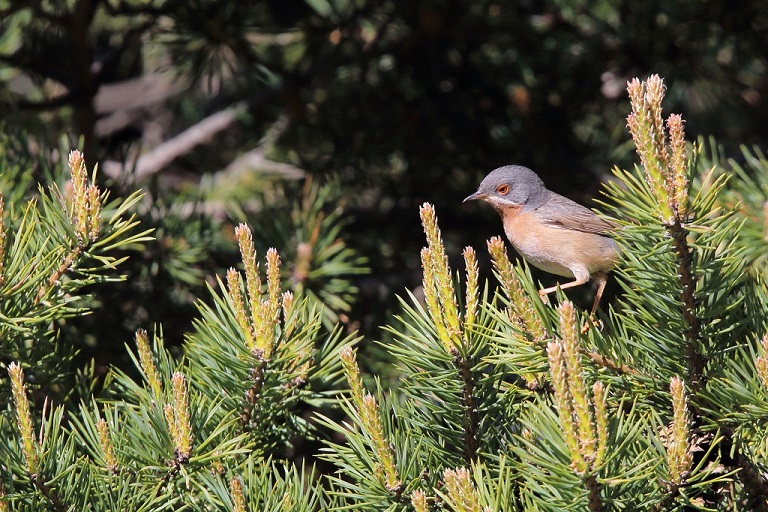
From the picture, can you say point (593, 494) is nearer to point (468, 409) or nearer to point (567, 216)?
point (468, 409)

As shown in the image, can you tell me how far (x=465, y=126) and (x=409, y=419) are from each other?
2.57 metres

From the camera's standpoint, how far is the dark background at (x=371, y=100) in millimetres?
3602

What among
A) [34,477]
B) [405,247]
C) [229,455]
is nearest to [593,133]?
[405,247]

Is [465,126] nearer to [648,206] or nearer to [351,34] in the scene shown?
[351,34]

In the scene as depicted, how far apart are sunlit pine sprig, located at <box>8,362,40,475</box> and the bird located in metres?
1.88

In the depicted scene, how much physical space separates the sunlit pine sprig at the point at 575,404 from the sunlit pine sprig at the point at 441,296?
38cm

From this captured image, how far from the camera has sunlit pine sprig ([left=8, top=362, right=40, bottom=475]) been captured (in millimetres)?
1781

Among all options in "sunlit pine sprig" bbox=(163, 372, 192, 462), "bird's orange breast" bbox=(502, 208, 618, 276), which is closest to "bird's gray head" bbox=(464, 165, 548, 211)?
"bird's orange breast" bbox=(502, 208, 618, 276)

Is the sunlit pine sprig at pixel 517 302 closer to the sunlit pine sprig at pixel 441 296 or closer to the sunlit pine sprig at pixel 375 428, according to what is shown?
the sunlit pine sprig at pixel 441 296

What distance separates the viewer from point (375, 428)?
5.92ft

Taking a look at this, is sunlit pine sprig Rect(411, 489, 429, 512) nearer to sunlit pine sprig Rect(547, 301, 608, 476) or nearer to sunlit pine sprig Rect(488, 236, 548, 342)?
sunlit pine sprig Rect(547, 301, 608, 476)

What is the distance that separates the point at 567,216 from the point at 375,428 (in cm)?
194

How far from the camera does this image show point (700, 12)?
420 cm

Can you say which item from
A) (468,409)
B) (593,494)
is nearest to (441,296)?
(468,409)
